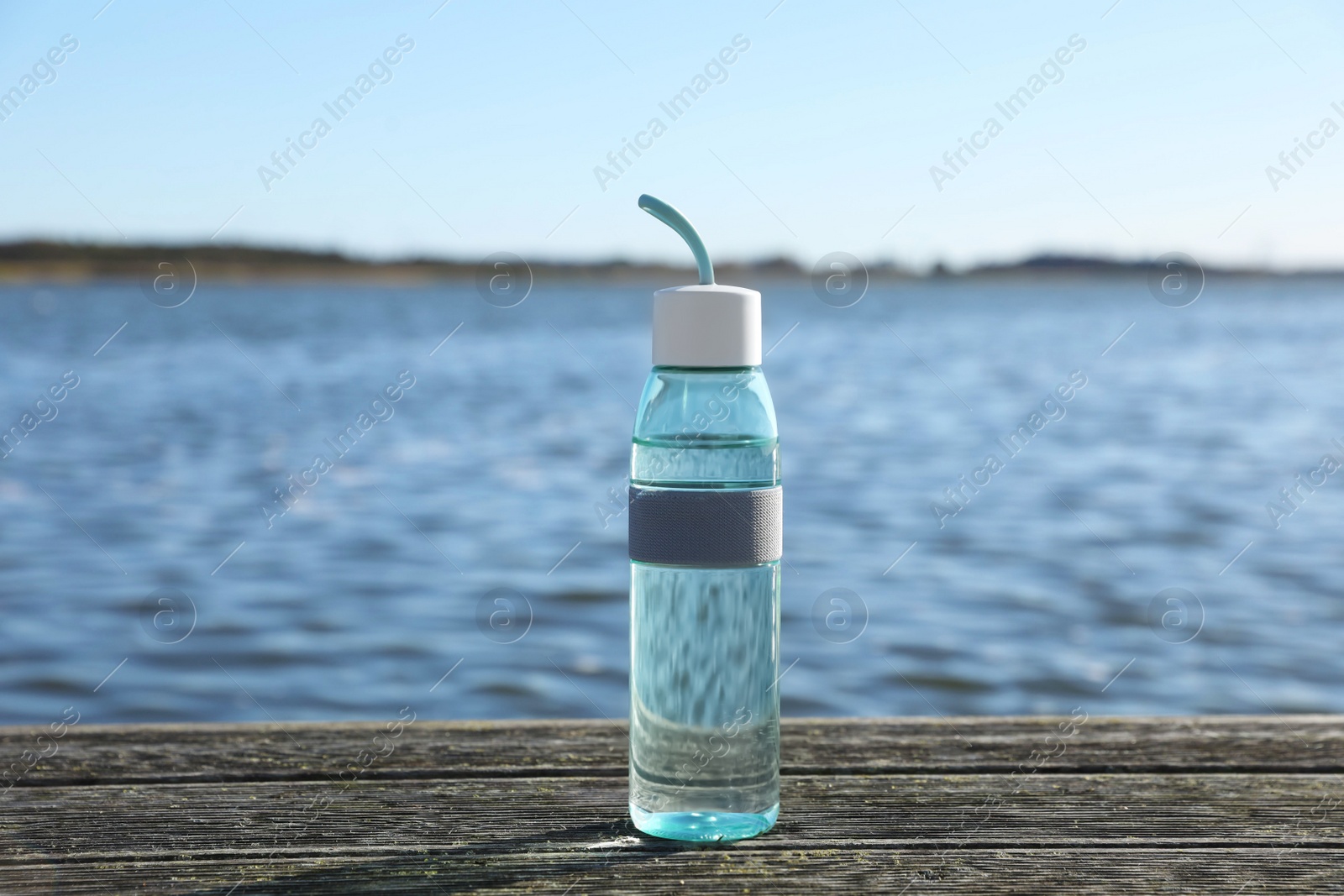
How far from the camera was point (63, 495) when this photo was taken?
822 cm

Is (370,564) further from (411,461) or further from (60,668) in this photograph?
(411,461)

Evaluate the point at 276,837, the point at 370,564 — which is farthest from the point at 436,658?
the point at 276,837

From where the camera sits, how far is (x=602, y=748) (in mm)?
1758

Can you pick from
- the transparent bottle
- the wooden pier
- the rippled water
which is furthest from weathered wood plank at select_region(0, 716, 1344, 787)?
the rippled water

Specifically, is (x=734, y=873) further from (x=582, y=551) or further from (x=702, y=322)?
(x=582, y=551)

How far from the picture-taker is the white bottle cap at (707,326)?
1.35 meters

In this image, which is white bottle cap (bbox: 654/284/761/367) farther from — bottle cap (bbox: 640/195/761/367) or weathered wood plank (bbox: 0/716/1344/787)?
weathered wood plank (bbox: 0/716/1344/787)

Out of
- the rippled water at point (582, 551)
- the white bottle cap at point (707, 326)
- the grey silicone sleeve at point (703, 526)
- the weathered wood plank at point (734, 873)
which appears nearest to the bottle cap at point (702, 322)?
the white bottle cap at point (707, 326)

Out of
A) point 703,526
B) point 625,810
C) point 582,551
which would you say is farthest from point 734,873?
point 582,551

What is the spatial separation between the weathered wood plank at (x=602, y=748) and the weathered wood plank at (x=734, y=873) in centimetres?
28

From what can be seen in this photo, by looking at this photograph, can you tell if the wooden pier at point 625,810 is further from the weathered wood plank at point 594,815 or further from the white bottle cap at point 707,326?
the white bottle cap at point 707,326

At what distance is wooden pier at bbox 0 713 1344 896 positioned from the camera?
132cm

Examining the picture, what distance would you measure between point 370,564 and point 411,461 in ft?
9.13

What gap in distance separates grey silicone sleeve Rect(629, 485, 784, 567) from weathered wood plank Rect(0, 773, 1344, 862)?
37 centimetres
